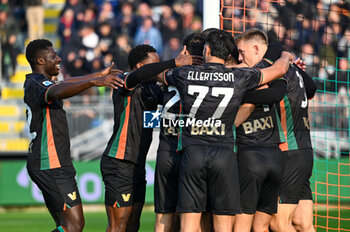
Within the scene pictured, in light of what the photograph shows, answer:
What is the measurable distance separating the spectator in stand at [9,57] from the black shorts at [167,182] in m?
13.0

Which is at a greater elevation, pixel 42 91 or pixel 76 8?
pixel 76 8

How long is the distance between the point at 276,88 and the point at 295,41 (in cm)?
984

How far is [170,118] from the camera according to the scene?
6172 millimetres

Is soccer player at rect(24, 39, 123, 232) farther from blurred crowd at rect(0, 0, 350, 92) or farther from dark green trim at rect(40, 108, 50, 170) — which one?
blurred crowd at rect(0, 0, 350, 92)

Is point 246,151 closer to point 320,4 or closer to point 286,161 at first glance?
point 286,161

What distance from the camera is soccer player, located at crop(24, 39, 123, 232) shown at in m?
6.56

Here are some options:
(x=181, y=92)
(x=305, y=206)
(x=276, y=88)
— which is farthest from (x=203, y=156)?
(x=305, y=206)

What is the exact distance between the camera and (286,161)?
674 cm

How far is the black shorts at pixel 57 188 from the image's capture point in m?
6.57

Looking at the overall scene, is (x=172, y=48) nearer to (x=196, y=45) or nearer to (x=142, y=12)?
(x=142, y=12)

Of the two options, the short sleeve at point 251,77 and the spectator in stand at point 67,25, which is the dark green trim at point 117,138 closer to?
the short sleeve at point 251,77

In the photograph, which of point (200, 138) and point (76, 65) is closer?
point (200, 138)

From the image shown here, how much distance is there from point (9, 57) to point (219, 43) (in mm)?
13411

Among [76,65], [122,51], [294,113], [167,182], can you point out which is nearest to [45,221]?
[76,65]
